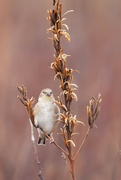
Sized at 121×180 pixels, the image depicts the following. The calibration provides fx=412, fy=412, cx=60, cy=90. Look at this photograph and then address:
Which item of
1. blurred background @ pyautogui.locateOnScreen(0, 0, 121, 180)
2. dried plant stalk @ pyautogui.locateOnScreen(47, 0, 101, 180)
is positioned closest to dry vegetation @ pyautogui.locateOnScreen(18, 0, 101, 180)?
dried plant stalk @ pyautogui.locateOnScreen(47, 0, 101, 180)

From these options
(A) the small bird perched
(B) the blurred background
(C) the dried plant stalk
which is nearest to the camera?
(C) the dried plant stalk

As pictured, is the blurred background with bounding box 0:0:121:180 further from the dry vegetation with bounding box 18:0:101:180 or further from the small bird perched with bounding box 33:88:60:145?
the dry vegetation with bounding box 18:0:101:180

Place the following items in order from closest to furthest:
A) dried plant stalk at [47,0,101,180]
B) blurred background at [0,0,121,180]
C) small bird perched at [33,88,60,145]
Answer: dried plant stalk at [47,0,101,180] → small bird perched at [33,88,60,145] → blurred background at [0,0,121,180]

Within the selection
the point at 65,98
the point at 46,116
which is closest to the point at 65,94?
the point at 65,98

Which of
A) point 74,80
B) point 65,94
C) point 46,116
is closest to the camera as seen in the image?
point 65,94

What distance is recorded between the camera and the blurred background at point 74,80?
2984 mm

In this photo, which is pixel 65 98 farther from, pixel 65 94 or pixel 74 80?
pixel 74 80

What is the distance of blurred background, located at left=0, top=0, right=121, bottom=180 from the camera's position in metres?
2.98

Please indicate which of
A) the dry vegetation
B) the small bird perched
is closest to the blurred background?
the small bird perched

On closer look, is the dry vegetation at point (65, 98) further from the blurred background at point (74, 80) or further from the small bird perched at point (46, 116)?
the blurred background at point (74, 80)

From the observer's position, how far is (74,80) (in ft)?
11.5

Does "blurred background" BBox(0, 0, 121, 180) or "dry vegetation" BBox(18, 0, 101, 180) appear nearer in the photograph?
"dry vegetation" BBox(18, 0, 101, 180)
